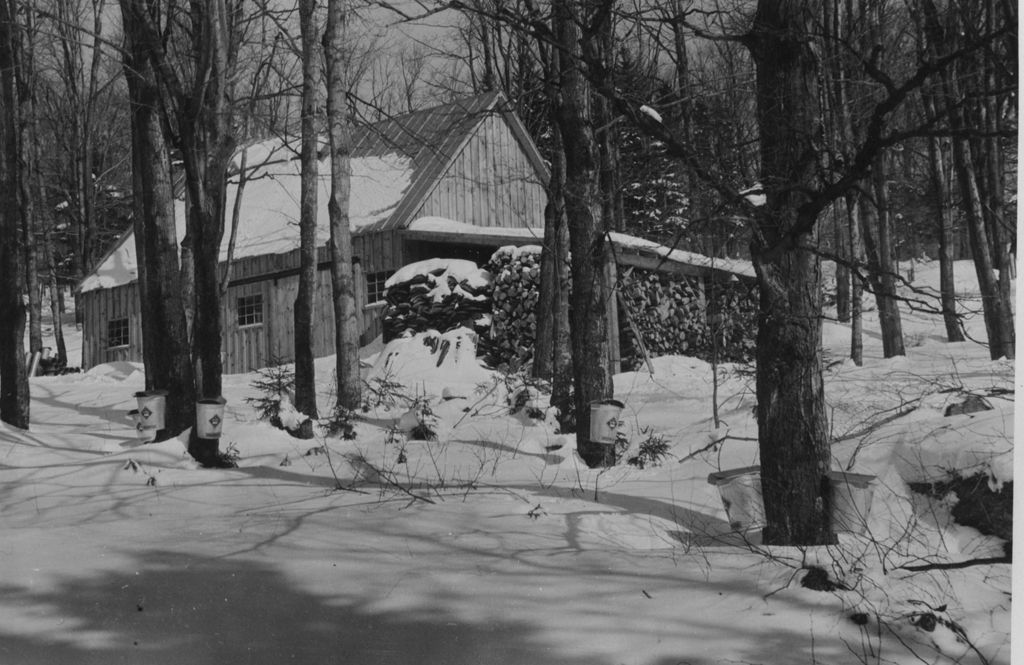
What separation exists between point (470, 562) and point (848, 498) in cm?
245

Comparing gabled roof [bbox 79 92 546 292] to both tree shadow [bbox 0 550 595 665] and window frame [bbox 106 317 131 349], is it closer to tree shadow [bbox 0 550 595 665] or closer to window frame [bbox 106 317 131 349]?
window frame [bbox 106 317 131 349]

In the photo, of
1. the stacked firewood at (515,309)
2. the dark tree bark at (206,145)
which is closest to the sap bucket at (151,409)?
the dark tree bark at (206,145)

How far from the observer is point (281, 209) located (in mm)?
24766

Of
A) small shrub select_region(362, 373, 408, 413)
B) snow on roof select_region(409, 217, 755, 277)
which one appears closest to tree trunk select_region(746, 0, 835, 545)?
small shrub select_region(362, 373, 408, 413)

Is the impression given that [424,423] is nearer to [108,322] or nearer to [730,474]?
[730,474]

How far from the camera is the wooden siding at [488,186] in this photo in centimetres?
2184

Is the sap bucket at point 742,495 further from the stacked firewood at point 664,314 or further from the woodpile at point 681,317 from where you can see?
the stacked firewood at point 664,314

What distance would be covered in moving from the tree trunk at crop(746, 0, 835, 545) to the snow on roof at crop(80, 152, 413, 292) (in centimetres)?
1567

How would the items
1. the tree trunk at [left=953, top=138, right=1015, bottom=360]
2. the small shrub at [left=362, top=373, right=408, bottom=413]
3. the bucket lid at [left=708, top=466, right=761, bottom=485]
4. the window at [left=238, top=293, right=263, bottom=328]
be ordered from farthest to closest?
the window at [left=238, top=293, right=263, bottom=328] → the tree trunk at [left=953, top=138, right=1015, bottom=360] → the small shrub at [left=362, top=373, right=408, bottom=413] → the bucket lid at [left=708, top=466, right=761, bottom=485]

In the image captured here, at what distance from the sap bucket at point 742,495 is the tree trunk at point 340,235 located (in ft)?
24.6

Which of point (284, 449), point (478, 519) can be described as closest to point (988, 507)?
point (478, 519)

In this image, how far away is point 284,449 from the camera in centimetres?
1006

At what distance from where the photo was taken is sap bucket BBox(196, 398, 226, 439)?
8.61 metres

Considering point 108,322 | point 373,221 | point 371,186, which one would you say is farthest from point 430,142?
point 108,322
